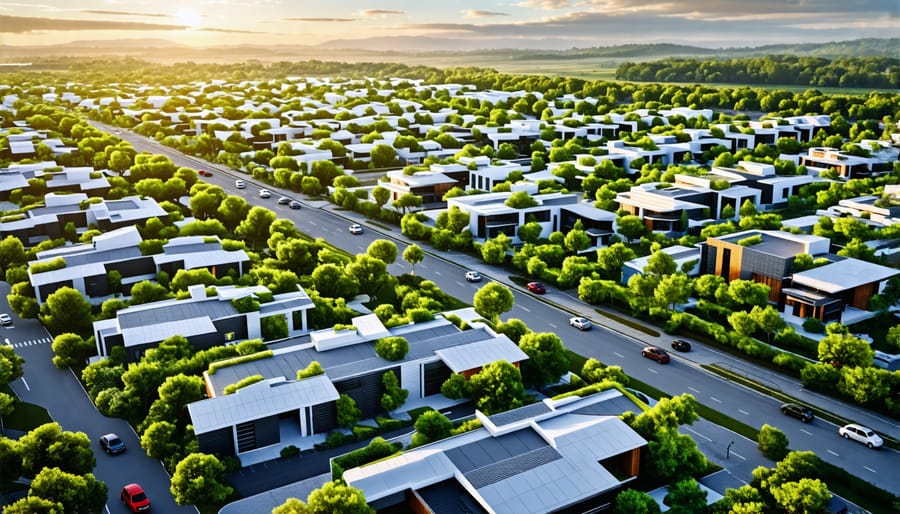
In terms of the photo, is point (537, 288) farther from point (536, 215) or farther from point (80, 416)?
point (80, 416)

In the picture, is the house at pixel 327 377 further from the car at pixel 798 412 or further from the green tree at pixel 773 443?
the car at pixel 798 412

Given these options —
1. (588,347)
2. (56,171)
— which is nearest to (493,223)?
(588,347)

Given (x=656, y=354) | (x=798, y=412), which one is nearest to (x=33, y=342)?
(x=656, y=354)

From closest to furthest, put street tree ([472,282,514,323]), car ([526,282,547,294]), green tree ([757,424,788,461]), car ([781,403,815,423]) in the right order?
green tree ([757,424,788,461])
car ([781,403,815,423])
street tree ([472,282,514,323])
car ([526,282,547,294])

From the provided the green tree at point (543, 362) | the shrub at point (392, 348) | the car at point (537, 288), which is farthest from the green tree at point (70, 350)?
the car at point (537, 288)

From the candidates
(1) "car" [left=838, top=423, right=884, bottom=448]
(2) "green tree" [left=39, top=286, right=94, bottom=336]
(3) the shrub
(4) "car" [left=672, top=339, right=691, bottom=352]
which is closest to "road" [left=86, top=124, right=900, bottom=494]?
(1) "car" [left=838, top=423, right=884, bottom=448]

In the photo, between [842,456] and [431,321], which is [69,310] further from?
[842,456]

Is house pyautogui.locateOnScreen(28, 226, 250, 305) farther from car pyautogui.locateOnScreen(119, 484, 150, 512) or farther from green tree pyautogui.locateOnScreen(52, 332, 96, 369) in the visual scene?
car pyautogui.locateOnScreen(119, 484, 150, 512)
